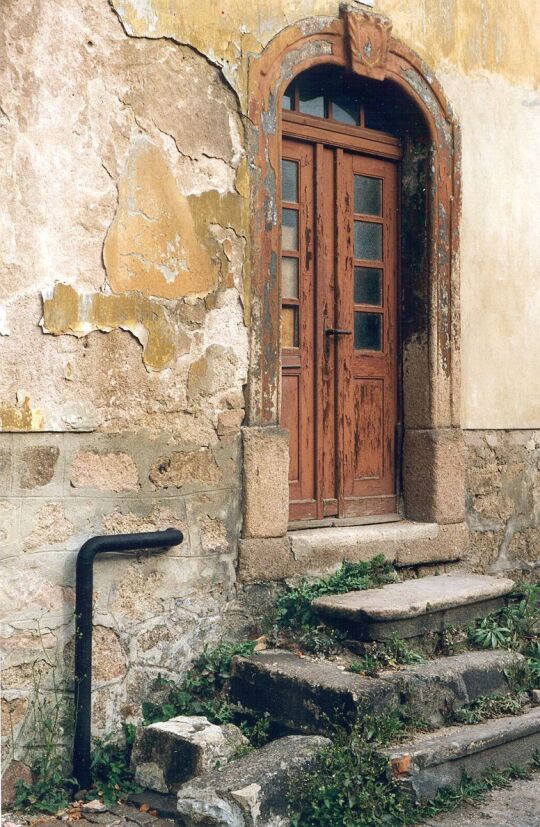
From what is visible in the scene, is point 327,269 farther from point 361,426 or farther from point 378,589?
point 378,589

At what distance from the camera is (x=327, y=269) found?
559 cm

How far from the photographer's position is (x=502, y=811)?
3879 millimetres

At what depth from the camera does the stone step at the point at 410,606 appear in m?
4.64

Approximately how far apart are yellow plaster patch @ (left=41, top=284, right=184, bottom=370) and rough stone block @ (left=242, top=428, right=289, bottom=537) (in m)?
0.59

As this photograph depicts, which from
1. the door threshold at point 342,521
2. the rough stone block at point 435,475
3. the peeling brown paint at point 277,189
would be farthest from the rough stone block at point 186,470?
the rough stone block at point 435,475

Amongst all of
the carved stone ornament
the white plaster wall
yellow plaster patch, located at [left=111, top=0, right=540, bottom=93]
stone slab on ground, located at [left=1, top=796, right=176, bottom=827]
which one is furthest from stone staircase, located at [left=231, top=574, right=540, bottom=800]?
the carved stone ornament

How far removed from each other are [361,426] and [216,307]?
134cm

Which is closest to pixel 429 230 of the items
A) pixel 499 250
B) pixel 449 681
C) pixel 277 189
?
pixel 499 250

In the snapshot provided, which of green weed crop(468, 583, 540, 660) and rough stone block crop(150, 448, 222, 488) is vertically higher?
rough stone block crop(150, 448, 222, 488)

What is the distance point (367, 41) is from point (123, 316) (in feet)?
7.32

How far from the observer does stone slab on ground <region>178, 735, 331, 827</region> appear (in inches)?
142

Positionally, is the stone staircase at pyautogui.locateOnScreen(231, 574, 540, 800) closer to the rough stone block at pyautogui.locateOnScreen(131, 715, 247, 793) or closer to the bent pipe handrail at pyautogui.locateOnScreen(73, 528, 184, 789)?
the rough stone block at pyautogui.locateOnScreen(131, 715, 247, 793)

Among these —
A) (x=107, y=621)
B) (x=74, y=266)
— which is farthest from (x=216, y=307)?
(x=107, y=621)

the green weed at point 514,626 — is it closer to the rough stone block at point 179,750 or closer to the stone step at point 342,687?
the stone step at point 342,687
